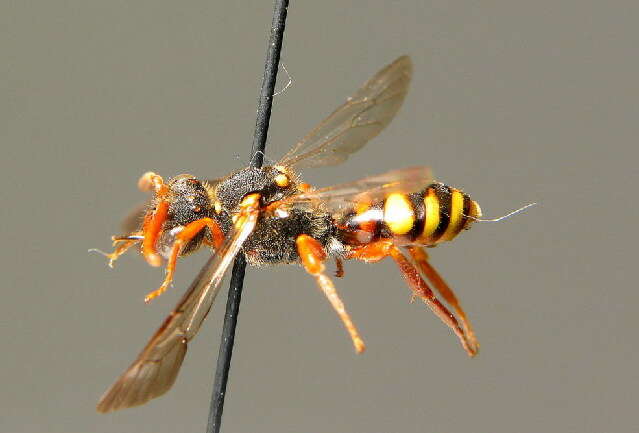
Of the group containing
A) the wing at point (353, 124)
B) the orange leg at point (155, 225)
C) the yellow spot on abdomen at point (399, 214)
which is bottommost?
the yellow spot on abdomen at point (399, 214)

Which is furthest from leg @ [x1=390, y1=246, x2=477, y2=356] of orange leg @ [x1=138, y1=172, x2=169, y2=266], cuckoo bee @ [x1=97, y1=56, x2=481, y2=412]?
orange leg @ [x1=138, y1=172, x2=169, y2=266]

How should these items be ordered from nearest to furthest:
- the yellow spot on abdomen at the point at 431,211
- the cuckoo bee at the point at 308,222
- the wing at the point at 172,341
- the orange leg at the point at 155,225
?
the wing at the point at 172,341 < the cuckoo bee at the point at 308,222 < the orange leg at the point at 155,225 < the yellow spot on abdomen at the point at 431,211

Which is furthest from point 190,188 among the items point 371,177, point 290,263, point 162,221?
point 371,177

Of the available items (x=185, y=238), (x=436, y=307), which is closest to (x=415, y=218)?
(x=436, y=307)

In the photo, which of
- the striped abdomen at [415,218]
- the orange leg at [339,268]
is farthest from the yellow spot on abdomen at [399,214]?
the orange leg at [339,268]

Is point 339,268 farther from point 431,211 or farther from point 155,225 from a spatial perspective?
point 155,225

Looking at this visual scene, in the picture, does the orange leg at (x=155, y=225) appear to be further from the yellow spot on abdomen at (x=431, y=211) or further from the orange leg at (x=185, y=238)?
the yellow spot on abdomen at (x=431, y=211)

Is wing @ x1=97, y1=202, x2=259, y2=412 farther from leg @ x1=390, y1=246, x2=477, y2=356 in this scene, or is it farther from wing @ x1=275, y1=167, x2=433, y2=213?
leg @ x1=390, y1=246, x2=477, y2=356

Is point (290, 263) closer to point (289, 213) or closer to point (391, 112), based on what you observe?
point (289, 213)
